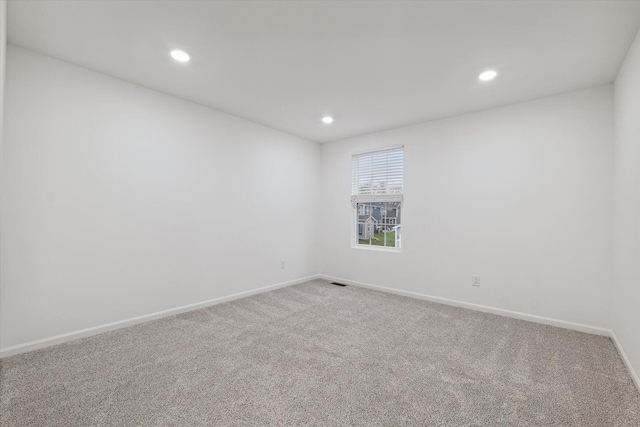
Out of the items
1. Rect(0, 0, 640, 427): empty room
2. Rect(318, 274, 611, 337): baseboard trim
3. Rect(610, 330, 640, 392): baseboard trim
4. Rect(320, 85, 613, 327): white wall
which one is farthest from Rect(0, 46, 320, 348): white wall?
Rect(610, 330, 640, 392): baseboard trim

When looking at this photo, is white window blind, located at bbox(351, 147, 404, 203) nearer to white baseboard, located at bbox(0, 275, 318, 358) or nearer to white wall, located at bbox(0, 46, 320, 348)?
white wall, located at bbox(0, 46, 320, 348)

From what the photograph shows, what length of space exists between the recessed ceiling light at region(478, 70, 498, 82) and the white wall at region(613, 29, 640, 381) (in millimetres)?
878

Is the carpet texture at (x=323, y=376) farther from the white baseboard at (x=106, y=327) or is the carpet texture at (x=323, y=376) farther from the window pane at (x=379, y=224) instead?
the window pane at (x=379, y=224)

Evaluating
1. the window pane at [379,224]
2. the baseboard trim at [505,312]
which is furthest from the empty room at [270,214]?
the window pane at [379,224]

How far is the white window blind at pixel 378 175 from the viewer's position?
4.24 metres

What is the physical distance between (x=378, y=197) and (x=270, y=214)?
1679 millimetres

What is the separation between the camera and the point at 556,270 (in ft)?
9.73

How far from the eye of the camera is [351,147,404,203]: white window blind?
167 inches

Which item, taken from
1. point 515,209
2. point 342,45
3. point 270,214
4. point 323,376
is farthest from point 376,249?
point 342,45

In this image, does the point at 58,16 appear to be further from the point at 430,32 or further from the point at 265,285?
the point at 265,285

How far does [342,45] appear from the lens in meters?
2.18

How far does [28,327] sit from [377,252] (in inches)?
152

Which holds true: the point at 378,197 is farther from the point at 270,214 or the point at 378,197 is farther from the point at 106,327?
the point at 106,327

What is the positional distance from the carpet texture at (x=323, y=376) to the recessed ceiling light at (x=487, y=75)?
2.43 m
